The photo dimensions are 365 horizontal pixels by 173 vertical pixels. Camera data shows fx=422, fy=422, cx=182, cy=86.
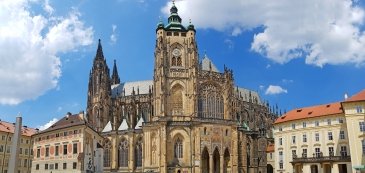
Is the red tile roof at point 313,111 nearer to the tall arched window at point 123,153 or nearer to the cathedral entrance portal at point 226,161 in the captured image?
the cathedral entrance portal at point 226,161

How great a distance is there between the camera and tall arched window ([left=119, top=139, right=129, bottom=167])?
92.8m

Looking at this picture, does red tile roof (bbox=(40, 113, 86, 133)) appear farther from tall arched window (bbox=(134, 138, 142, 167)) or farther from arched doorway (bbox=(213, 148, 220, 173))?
arched doorway (bbox=(213, 148, 220, 173))

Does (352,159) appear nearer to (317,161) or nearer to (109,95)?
(317,161)

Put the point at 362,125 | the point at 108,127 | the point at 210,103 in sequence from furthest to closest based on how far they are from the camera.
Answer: the point at 108,127 → the point at 210,103 → the point at 362,125

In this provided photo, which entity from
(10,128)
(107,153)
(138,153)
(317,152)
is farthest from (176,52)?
(10,128)

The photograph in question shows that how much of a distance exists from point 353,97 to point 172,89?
36.3 meters

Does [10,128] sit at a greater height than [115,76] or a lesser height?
lesser

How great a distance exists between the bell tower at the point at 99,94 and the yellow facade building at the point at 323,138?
4511 centimetres

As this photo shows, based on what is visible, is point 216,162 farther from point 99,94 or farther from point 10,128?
point 10,128

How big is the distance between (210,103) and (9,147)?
136 feet

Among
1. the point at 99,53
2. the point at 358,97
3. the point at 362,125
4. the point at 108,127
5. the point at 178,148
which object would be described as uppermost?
the point at 99,53

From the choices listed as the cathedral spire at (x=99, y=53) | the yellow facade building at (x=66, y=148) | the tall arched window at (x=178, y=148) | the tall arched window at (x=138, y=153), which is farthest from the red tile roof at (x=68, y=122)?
the cathedral spire at (x=99, y=53)

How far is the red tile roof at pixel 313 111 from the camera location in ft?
225

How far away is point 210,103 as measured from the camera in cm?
8888
